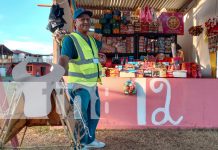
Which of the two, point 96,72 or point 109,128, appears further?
point 109,128

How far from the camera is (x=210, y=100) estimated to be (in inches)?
213

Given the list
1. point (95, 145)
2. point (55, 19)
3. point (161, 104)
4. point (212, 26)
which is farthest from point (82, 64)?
point (212, 26)

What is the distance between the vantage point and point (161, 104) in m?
5.39

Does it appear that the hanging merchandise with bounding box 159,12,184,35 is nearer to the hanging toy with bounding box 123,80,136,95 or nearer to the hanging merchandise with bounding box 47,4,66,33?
the hanging toy with bounding box 123,80,136,95

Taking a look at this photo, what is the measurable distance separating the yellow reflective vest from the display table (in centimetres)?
162

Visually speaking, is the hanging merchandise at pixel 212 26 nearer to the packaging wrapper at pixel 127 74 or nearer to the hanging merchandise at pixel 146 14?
the hanging merchandise at pixel 146 14

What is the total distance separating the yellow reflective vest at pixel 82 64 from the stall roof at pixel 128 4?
4769mm

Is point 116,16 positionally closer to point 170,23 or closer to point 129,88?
point 170,23

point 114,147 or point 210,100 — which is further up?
point 210,100

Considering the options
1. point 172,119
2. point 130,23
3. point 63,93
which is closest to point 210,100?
point 172,119

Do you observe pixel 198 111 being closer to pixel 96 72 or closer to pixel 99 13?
pixel 96 72

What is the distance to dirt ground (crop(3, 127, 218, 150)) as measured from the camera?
14.1 feet

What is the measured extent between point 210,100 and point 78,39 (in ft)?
9.52

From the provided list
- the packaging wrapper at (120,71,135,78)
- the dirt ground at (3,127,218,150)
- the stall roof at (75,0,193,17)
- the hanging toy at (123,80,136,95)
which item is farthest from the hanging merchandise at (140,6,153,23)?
the dirt ground at (3,127,218,150)
